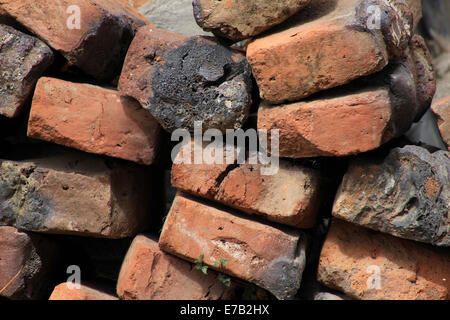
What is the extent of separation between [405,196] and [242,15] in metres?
0.91

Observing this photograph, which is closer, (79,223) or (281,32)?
(281,32)

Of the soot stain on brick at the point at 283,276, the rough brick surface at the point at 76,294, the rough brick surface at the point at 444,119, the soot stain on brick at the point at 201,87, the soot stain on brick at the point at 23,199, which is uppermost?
the soot stain on brick at the point at 201,87

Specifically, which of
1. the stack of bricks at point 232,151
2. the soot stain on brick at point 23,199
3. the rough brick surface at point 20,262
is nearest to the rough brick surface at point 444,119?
the stack of bricks at point 232,151

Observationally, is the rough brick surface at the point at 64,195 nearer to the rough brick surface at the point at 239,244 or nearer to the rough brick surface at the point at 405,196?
the rough brick surface at the point at 239,244

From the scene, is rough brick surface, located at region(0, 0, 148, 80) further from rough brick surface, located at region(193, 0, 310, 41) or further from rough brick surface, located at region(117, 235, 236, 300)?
rough brick surface, located at region(117, 235, 236, 300)

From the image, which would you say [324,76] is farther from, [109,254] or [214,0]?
[109,254]

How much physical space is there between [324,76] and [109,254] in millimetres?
1498

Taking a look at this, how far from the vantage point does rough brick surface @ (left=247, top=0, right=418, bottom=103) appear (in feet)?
5.89

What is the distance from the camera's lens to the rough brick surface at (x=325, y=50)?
5.89 feet

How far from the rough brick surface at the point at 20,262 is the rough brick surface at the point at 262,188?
31.5 inches

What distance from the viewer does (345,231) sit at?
210 cm

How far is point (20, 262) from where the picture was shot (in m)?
2.26

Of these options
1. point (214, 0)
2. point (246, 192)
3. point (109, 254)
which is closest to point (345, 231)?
point (246, 192)

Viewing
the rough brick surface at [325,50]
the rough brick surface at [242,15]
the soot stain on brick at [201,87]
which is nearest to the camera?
the rough brick surface at [325,50]
